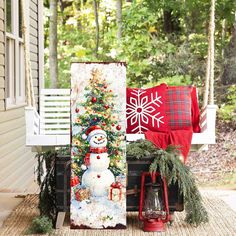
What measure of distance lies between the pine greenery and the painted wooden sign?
19 centimetres

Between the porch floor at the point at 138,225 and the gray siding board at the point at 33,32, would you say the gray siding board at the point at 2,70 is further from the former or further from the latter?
the gray siding board at the point at 33,32

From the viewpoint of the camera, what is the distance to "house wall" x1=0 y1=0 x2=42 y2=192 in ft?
19.6

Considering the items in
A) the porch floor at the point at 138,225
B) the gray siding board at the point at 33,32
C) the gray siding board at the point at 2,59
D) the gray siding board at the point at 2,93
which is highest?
the gray siding board at the point at 33,32

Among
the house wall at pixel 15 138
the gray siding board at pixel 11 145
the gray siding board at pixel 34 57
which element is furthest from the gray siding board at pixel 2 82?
the gray siding board at pixel 34 57

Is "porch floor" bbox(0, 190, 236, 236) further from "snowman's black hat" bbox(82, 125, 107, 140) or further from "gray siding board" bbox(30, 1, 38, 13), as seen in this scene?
"gray siding board" bbox(30, 1, 38, 13)

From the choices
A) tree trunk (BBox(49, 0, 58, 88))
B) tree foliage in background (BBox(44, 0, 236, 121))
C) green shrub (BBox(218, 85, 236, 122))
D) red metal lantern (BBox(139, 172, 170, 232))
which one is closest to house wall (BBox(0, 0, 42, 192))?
red metal lantern (BBox(139, 172, 170, 232))

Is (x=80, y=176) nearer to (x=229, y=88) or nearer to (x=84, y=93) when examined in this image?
(x=84, y=93)

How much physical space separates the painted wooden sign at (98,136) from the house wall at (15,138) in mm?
1817

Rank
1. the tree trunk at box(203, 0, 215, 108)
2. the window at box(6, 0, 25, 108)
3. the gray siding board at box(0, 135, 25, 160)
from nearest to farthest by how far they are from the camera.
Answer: the tree trunk at box(203, 0, 215, 108), the gray siding board at box(0, 135, 25, 160), the window at box(6, 0, 25, 108)

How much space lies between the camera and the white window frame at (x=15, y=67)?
255 inches

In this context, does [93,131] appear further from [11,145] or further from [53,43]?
[53,43]

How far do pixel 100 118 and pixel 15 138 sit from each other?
276 cm

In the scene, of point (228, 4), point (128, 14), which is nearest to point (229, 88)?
point (228, 4)

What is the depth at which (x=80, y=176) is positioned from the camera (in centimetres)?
421
